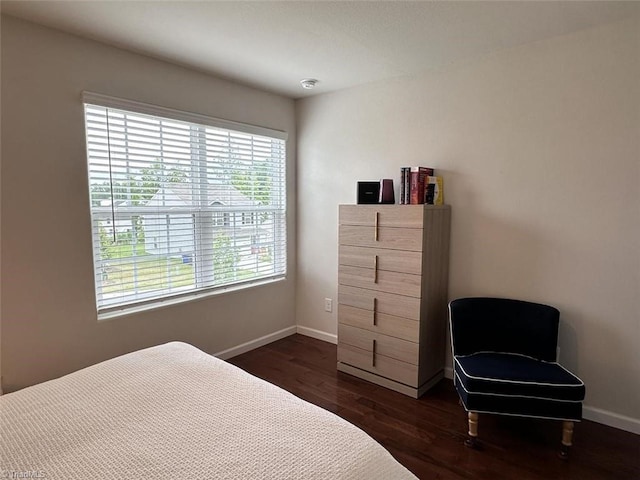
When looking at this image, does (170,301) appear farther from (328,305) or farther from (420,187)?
(420,187)

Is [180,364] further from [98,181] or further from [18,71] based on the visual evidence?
[18,71]

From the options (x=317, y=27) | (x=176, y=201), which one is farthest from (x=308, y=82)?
(x=176, y=201)

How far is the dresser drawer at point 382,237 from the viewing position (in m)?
2.50

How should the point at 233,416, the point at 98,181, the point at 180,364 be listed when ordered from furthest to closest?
the point at 98,181 < the point at 180,364 < the point at 233,416

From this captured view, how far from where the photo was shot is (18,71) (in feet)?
6.60

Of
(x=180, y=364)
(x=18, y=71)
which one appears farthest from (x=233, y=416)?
(x=18, y=71)

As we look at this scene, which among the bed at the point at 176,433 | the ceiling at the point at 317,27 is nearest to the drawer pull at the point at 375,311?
the bed at the point at 176,433

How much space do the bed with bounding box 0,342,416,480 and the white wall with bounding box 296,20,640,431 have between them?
5.98 ft

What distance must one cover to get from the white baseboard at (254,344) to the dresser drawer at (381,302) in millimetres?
1019

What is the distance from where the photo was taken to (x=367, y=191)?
2.92 metres

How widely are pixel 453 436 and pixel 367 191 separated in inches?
70.3

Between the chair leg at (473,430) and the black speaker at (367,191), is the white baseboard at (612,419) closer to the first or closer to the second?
the chair leg at (473,430)

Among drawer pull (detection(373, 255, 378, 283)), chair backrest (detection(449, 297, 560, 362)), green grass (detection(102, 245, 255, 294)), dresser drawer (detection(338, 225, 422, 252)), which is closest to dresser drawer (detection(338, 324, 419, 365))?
chair backrest (detection(449, 297, 560, 362))

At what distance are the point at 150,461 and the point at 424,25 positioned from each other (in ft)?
7.87
